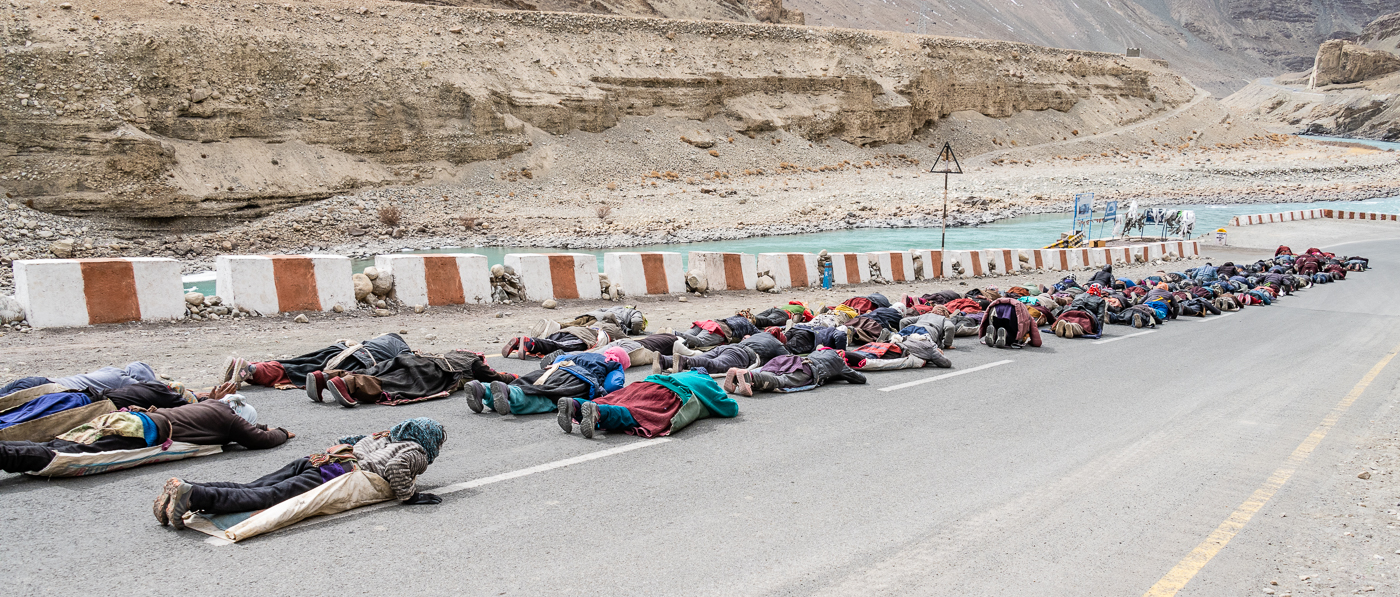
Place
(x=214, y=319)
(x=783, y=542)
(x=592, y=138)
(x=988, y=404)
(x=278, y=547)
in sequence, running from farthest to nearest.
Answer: (x=592, y=138) < (x=214, y=319) < (x=988, y=404) < (x=783, y=542) < (x=278, y=547)

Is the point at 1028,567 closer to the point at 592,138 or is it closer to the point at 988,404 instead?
the point at 988,404

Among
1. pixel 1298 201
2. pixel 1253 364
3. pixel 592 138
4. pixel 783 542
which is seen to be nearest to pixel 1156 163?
pixel 1298 201

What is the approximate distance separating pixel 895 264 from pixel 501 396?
13.6 meters

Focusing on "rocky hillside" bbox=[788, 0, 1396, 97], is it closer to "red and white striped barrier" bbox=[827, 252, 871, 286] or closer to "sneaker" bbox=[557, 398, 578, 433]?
"red and white striped barrier" bbox=[827, 252, 871, 286]

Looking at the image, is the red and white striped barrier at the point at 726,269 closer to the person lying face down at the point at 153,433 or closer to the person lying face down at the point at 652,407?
the person lying face down at the point at 652,407

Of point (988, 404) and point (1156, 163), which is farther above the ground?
point (1156, 163)

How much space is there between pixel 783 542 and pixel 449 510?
179 centimetres

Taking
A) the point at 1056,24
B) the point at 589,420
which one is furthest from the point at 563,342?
the point at 1056,24

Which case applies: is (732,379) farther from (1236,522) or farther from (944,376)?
(1236,522)

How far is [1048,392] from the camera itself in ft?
28.0

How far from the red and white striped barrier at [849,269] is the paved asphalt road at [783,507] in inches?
370

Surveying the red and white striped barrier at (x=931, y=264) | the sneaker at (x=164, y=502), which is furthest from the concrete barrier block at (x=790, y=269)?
the sneaker at (x=164, y=502)

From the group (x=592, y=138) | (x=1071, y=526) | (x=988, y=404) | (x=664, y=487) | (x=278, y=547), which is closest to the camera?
(x=278, y=547)

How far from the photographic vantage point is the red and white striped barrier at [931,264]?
65.0 feet
